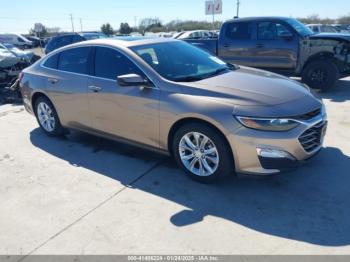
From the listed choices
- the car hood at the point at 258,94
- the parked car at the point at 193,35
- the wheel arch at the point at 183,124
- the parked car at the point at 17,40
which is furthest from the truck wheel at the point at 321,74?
the parked car at the point at 17,40

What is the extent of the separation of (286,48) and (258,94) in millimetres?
5918

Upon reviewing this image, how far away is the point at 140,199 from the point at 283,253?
1592 millimetres

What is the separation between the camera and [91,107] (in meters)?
4.82

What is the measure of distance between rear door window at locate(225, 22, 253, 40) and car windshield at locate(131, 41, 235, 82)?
16.4 ft

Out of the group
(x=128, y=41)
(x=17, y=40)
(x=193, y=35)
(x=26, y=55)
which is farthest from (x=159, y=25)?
(x=128, y=41)

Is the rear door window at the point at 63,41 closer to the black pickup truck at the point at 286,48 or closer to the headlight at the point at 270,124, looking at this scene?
the black pickup truck at the point at 286,48

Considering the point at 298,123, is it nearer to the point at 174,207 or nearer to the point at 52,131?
the point at 174,207

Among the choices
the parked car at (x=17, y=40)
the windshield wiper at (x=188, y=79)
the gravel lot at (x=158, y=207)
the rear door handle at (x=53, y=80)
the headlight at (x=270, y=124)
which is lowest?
the parked car at (x=17, y=40)

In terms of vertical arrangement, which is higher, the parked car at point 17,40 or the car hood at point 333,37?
the car hood at point 333,37

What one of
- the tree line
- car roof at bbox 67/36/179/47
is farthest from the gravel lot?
the tree line

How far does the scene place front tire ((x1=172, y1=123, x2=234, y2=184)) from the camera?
3.65 m

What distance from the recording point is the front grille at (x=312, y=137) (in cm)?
355

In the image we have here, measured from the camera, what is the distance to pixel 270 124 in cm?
341

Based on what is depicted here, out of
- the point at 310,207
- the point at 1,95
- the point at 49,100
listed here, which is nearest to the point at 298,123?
the point at 310,207
